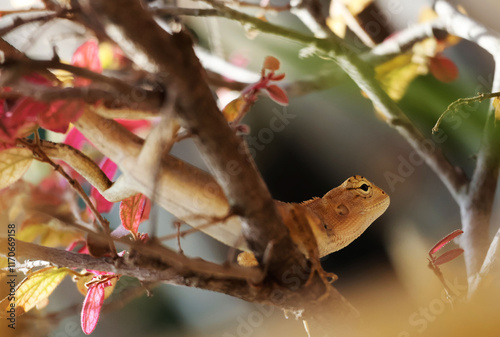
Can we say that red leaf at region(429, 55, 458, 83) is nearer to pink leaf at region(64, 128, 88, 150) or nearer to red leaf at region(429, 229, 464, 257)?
red leaf at region(429, 229, 464, 257)

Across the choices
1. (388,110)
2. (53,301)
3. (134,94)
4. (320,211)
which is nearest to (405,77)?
(388,110)

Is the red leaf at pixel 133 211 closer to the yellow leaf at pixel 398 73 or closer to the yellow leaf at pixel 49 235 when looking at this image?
the yellow leaf at pixel 49 235

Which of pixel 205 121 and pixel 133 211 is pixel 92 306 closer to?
pixel 133 211

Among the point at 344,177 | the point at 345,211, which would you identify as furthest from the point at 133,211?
the point at 344,177

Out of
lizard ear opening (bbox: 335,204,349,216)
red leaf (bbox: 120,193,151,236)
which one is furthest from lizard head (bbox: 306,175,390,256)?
red leaf (bbox: 120,193,151,236)

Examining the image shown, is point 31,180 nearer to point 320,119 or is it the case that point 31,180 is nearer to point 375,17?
point 320,119
